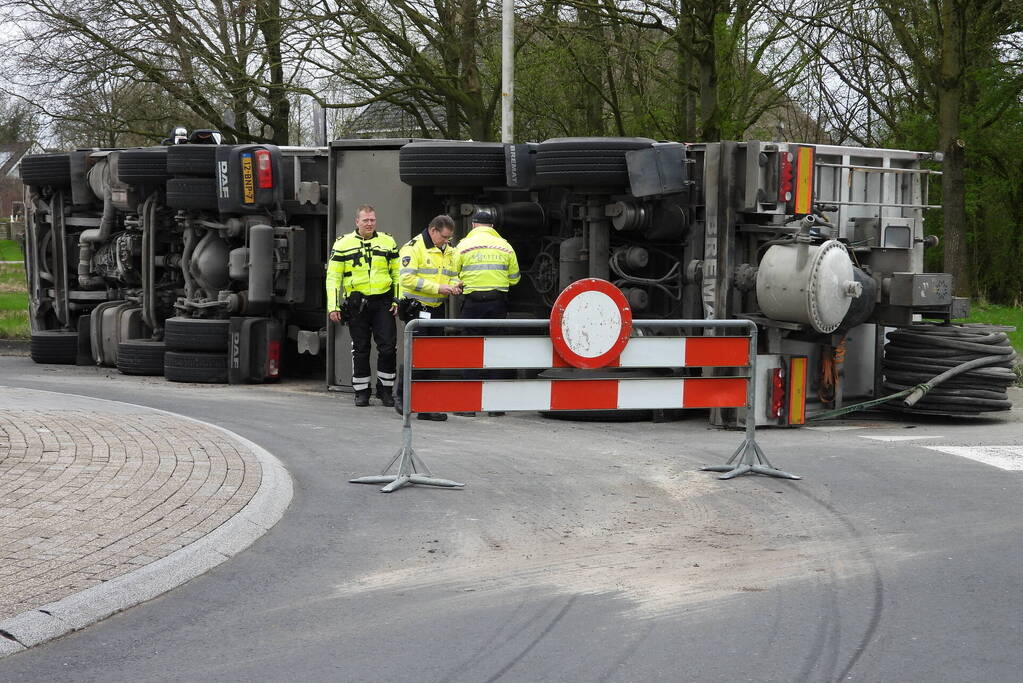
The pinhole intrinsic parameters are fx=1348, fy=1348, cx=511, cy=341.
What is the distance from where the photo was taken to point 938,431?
1103 centimetres

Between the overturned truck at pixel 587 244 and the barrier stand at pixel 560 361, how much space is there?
253 centimetres

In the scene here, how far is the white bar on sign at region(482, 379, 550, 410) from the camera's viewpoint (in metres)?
7.96

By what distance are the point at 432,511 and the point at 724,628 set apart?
7.93 feet

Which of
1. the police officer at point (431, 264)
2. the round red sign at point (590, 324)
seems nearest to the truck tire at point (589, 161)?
the police officer at point (431, 264)

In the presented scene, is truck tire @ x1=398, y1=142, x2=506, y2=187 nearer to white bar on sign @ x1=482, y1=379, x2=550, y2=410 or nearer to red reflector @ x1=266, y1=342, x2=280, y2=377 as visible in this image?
red reflector @ x1=266, y1=342, x2=280, y2=377

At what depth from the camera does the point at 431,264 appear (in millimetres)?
11445

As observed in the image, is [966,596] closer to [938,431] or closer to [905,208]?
[938,431]

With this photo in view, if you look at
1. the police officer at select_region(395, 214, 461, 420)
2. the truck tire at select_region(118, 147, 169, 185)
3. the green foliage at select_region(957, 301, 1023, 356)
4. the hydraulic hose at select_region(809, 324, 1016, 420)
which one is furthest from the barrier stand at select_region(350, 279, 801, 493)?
the green foliage at select_region(957, 301, 1023, 356)

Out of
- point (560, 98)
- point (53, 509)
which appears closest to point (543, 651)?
point (53, 509)

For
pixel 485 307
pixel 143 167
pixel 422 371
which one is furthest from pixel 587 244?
pixel 143 167

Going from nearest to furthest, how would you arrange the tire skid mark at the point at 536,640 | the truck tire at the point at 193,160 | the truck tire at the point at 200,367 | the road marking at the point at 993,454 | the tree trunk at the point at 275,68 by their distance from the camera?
the tire skid mark at the point at 536,640, the road marking at the point at 993,454, the truck tire at the point at 193,160, the truck tire at the point at 200,367, the tree trunk at the point at 275,68

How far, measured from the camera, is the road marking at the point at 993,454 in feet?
29.3

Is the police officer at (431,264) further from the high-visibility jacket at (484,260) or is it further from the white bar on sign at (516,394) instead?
the white bar on sign at (516,394)

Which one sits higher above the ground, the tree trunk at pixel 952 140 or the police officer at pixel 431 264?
the tree trunk at pixel 952 140
